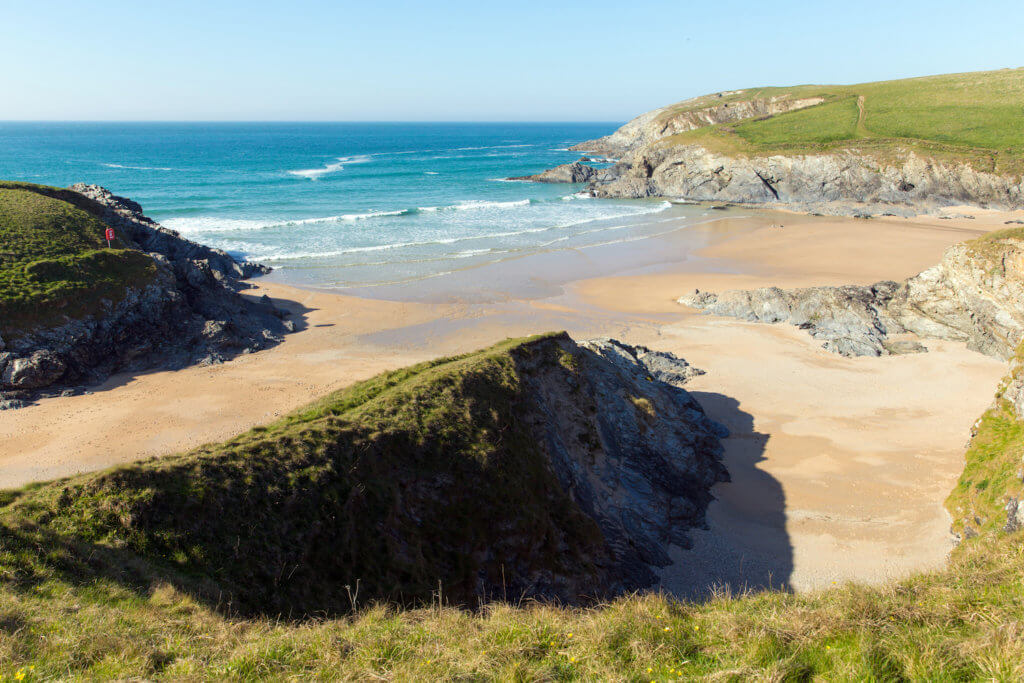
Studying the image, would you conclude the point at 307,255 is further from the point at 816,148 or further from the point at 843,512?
the point at 816,148

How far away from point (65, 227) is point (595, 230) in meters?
42.3

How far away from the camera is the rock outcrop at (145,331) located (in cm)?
2266

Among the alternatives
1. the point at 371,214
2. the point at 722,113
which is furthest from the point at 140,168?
the point at 722,113

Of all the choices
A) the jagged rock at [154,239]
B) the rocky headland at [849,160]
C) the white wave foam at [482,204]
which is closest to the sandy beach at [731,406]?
the jagged rock at [154,239]

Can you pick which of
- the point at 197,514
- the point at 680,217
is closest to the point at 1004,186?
the point at 680,217

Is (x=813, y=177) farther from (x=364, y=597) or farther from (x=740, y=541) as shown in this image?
(x=364, y=597)

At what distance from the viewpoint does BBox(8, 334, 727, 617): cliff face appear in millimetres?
8906

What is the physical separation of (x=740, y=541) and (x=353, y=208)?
5814 cm

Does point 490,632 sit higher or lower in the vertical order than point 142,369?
higher

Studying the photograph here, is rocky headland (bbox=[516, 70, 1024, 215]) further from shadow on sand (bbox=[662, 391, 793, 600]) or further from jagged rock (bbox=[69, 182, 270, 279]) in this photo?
shadow on sand (bbox=[662, 391, 793, 600])

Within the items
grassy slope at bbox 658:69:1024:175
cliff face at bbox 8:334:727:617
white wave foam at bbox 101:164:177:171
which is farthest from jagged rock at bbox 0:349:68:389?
white wave foam at bbox 101:164:177:171

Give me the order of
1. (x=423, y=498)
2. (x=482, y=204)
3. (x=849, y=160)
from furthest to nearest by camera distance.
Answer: (x=849, y=160), (x=482, y=204), (x=423, y=498)

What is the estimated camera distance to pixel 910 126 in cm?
7588

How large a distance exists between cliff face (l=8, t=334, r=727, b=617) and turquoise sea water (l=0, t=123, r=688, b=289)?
25.9 metres
